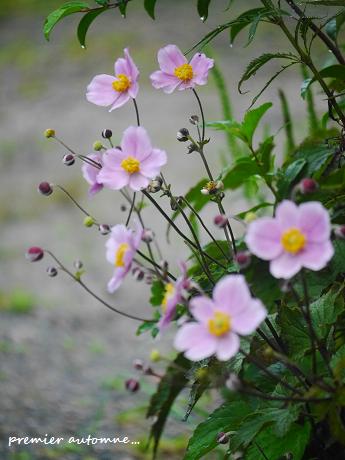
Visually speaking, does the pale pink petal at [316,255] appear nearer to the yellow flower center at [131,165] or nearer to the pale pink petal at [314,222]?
the pale pink petal at [314,222]

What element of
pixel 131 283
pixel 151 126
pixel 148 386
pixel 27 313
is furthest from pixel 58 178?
pixel 148 386

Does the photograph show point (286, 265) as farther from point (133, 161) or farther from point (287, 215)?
point (133, 161)

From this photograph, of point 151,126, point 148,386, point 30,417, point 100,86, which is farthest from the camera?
point 151,126

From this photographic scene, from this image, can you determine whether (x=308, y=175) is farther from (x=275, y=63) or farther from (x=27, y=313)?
(x=275, y=63)

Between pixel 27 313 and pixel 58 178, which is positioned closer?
pixel 27 313

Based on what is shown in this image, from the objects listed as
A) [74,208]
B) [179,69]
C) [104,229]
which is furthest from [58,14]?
[74,208]
